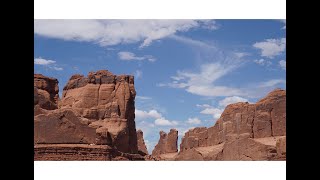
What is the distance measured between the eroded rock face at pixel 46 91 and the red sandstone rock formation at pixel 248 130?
18.7m

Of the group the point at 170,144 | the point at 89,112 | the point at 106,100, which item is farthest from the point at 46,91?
the point at 170,144

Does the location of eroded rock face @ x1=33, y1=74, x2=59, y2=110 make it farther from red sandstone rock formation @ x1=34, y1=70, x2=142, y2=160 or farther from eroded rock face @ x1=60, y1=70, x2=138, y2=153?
eroded rock face @ x1=60, y1=70, x2=138, y2=153

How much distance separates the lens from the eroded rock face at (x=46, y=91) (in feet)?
141

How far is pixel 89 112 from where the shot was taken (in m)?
48.8

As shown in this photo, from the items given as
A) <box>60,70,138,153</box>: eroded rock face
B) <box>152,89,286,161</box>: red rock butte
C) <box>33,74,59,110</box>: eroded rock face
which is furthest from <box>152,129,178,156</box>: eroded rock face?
<box>33,74,59,110</box>: eroded rock face

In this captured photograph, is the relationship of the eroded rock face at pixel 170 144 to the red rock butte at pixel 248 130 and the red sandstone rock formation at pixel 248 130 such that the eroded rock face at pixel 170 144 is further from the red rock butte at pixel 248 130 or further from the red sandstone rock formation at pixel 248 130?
the red sandstone rock formation at pixel 248 130

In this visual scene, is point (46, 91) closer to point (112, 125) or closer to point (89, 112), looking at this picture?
point (89, 112)

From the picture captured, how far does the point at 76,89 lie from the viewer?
2048 inches

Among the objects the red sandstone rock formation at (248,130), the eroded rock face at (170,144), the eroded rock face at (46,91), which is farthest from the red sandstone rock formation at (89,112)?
the eroded rock face at (170,144)

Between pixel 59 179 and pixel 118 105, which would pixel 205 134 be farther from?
pixel 59 179

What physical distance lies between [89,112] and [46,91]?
512 centimetres

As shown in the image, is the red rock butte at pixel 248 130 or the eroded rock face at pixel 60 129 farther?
the red rock butte at pixel 248 130
